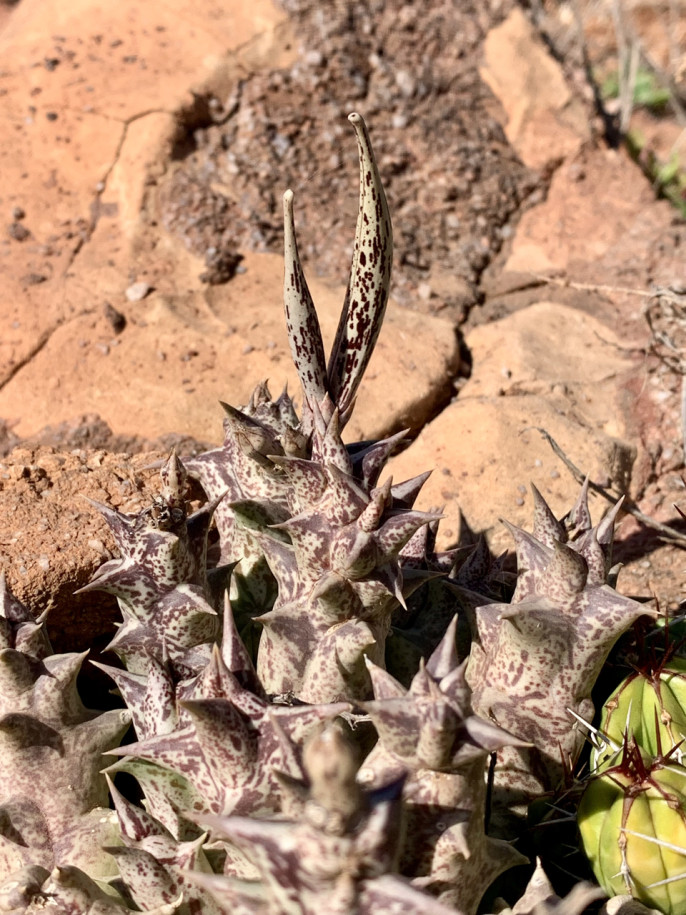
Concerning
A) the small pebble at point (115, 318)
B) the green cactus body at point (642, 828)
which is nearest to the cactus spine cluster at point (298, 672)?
the green cactus body at point (642, 828)

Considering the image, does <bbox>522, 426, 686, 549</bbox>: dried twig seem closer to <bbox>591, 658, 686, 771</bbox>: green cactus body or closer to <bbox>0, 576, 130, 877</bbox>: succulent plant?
<bbox>591, 658, 686, 771</bbox>: green cactus body

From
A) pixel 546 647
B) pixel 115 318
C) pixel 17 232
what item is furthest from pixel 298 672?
pixel 17 232

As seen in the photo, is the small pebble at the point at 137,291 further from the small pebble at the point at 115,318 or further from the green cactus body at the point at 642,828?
the green cactus body at the point at 642,828

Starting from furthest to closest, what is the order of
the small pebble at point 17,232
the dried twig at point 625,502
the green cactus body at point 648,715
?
1. the small pebble at point 17,232
2. the dried twig at point 625,502
3. the green cactus body at point 648,715

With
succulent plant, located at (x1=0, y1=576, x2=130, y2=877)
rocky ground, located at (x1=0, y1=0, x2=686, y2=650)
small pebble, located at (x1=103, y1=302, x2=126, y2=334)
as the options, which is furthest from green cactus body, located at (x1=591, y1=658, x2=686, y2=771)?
small pebble, located at (x1=103, y1=302, x2=126, y2=334)

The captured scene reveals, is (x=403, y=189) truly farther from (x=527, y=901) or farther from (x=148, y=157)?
(x=527, y=901)

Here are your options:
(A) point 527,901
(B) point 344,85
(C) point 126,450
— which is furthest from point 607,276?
(A) point 527,901

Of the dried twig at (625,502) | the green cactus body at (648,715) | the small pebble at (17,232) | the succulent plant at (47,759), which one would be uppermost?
the small pebble at (17,232)

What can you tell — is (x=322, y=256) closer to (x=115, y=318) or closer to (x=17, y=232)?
Answer: (x=115, y=318)
